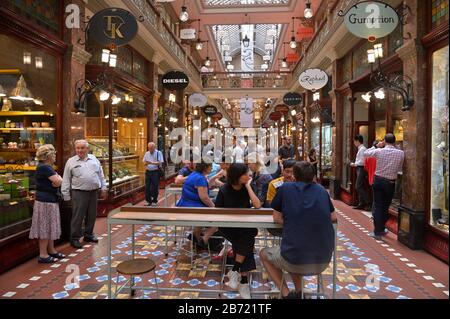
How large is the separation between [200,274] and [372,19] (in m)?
4.49

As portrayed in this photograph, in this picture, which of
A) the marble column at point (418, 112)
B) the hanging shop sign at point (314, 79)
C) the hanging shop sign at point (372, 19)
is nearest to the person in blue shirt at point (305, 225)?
the marble column at point (418, 112)

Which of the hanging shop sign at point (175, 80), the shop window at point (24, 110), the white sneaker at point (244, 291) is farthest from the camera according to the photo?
the hanging shop sign at point (175, 80)

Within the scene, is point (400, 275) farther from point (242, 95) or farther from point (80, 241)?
point (242, 95)

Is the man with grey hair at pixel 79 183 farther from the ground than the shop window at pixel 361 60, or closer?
closer

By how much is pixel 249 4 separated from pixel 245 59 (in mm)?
5525

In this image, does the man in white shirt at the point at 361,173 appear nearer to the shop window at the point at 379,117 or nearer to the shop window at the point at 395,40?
the shop window at the point at 379,117

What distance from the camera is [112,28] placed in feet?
19.0

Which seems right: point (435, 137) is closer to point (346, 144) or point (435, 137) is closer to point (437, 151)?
point (437, 151)

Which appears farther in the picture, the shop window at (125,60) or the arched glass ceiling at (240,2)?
the arched glass ceiling at (240,2)

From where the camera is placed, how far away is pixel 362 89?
8.77 meters

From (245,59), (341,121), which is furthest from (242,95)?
(341,121)

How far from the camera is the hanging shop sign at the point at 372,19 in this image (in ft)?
17.2

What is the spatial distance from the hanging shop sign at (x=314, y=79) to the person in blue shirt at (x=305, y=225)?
7.45m

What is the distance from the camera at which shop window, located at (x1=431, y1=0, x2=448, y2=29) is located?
461 cm
